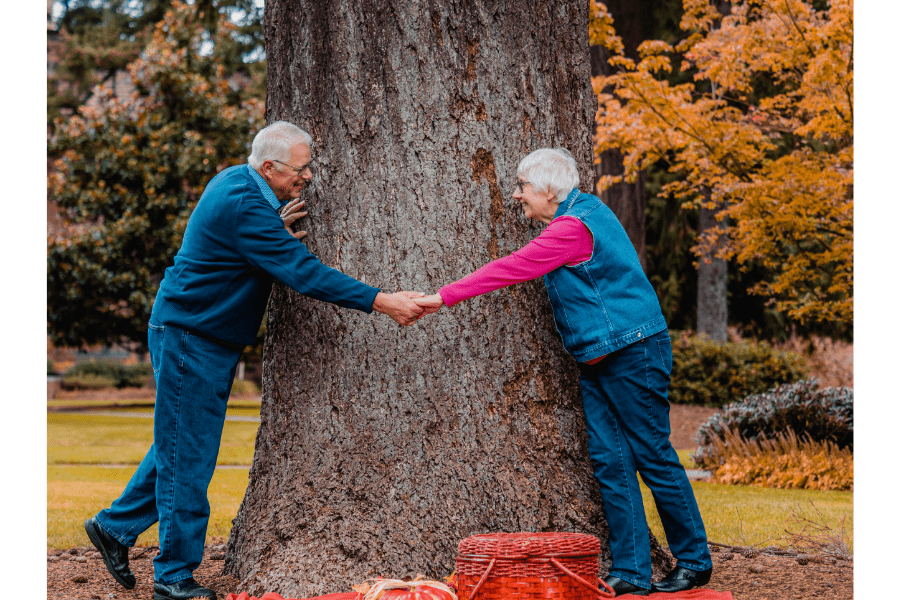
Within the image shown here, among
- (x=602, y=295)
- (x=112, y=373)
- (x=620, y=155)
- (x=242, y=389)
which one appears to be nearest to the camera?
(x=602, y=295)

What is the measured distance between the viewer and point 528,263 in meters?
3.23

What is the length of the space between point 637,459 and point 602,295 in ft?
2.28

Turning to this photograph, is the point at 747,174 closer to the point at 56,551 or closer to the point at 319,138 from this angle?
the point at 319,138

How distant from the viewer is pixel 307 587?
3295mm

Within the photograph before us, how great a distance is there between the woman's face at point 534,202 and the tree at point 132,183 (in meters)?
13.2

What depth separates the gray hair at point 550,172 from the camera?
3.35 meters

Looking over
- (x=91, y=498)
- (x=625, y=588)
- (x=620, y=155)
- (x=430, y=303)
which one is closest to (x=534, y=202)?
(x=430, y=303)

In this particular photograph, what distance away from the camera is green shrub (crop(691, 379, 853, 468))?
25.2 ft

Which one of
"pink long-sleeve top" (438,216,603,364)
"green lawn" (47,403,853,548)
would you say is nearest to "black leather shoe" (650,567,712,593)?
"pink long-sleeve top" (438,216,603,364)

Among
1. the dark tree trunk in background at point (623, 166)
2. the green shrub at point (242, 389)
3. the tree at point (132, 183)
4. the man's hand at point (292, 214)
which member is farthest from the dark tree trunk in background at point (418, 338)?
the green shrub at point (242, 389)

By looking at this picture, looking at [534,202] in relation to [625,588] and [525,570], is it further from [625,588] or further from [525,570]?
[625,588]

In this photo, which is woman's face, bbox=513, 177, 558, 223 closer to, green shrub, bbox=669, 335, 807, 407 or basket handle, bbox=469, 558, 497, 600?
basket handle, bbox=469, 558, 497, 600

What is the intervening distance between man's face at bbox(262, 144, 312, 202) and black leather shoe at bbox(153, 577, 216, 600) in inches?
65.4

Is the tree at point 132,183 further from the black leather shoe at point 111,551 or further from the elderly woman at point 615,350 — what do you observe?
the elderly woman at point 615,350
